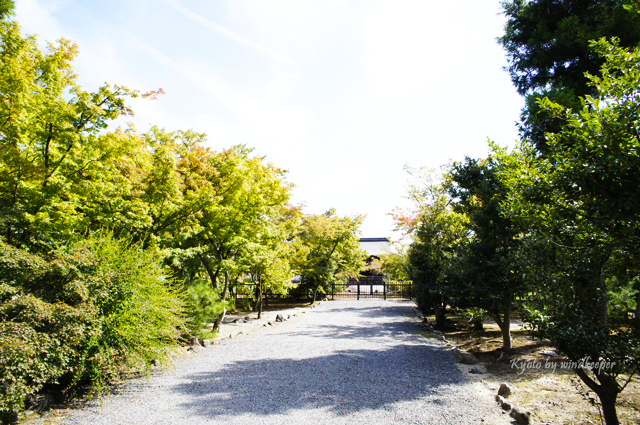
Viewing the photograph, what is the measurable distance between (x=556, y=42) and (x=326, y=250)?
50.7ft

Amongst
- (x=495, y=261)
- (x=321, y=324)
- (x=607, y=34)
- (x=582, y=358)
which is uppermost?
(x=607, y=34)

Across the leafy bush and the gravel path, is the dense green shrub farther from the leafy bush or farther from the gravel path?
the leafy bush

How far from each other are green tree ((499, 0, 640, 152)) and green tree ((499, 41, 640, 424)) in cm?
405

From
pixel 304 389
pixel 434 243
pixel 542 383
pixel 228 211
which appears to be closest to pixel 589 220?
pixel 542 383

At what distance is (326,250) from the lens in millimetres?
21031

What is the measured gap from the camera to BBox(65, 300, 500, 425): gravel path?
14.2 feet

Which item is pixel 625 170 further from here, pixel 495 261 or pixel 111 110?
pixel 111 110

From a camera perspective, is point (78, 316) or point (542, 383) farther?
point (542, 383)

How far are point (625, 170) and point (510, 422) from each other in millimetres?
3407

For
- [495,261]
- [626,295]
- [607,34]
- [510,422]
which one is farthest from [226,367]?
[607,34]

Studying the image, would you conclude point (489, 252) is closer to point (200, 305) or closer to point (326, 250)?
point (200, 305)

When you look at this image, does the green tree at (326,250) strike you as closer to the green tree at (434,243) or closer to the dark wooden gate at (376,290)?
the dark wooden gate at (376,290)

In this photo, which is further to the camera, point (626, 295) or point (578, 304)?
point (626, 295)

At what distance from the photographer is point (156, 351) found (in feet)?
17.2
